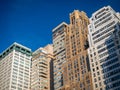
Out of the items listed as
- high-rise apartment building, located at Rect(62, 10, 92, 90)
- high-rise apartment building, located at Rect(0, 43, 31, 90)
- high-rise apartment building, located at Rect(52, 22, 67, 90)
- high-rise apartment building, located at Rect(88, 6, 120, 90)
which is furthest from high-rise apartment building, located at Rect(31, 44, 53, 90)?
high-rise apartment building, located at Rect(88, 6, 120, 90)

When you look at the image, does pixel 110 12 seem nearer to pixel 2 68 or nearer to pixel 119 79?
pixel 119 79

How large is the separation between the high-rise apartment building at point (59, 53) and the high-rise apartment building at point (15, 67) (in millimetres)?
27443

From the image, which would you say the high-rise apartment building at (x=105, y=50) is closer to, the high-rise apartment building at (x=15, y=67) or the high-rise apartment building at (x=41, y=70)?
the high-rise apartment building at (x=41, y=70)

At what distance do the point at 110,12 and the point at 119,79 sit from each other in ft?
138

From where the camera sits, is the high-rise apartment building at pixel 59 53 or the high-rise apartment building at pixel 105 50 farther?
the high-rise apartment building at pixel 59 53

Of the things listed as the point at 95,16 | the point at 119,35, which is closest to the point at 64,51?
the point at 95,16

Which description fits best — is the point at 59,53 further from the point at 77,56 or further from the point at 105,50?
the point at 105,50

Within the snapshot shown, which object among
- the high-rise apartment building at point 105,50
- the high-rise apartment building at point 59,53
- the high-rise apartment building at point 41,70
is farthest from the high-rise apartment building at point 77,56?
the high-rise apartment building at point 41,70

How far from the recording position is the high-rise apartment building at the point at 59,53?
6055 inches

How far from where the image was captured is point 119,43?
116312 millimetres

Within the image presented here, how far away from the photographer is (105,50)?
121188 millimetres

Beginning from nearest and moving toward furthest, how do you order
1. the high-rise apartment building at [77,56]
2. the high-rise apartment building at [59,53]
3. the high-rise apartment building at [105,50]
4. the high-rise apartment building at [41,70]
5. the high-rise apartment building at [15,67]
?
the high-rise apartment building at [105,50] < the high-rise apartment building at [77,56] < the high-rise apartment building at [59,53] < the high-rise apartment building at [15,67] < the high-rise apartment building at [41,70]

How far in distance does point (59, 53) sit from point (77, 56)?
26846 millimetres

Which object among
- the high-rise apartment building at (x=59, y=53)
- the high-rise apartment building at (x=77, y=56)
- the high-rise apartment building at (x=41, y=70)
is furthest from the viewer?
the high-rise apartment building at (x=41, y=70)
